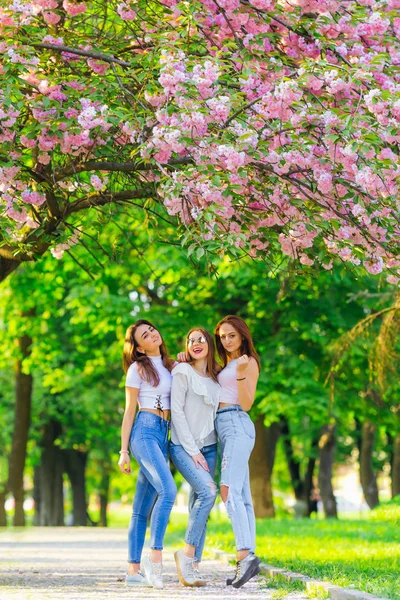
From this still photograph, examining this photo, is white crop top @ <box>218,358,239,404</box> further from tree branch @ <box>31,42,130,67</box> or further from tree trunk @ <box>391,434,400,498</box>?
tree trunk @ <box>391,434,400,498</box>

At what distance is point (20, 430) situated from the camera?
81.4ft

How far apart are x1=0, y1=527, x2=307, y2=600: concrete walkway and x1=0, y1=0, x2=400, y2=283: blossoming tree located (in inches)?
106

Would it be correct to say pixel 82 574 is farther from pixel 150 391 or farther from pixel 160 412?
pixel 150 391

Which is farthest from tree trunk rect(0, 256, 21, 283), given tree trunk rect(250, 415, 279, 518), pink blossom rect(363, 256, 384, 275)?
tree trunk rect(250, 415, 279, 518)

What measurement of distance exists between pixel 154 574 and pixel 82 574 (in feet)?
7.42

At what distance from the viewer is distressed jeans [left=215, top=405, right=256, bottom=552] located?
8266 millimetres

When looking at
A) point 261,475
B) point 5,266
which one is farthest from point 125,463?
point 261,475

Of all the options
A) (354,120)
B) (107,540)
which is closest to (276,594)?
(354,120)

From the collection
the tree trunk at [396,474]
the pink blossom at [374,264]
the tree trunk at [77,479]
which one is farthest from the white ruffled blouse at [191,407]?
the tree trunk at [77,479]

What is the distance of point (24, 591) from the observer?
8.34 m

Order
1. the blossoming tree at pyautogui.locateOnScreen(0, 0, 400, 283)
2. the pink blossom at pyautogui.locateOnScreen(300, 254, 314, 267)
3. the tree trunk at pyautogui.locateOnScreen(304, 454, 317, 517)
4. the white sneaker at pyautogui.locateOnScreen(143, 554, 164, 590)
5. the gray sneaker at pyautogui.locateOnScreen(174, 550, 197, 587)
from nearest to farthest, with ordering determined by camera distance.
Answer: the blossoming tree at pyautogui.locateOnScreen(0, 0, 400, 283)
the white sneaker at pyautogui.locateOnScreen(143, 554, 164, 590)
the gray sneaker at pyautogui.locateOnScreen(174, 550, 197, 587)
the pink blossom at pyautogui.locateOnScreen(300, 254, 314, 267)
the tree trunk at pyautogui.locateOnScreen(304, 454, 317, 517)

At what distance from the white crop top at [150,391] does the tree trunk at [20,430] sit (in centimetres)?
1643

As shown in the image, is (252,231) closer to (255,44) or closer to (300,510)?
(255,44)

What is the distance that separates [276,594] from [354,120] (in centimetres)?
352
